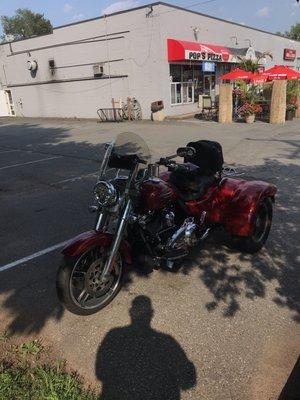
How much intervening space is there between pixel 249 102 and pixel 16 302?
56.9 feet

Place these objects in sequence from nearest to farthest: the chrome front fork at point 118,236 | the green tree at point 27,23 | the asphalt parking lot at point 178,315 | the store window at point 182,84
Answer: the asphalt parking lot at point 178,315 → the chrome front fork at point 118,236 → the store window at point 182,84 → the green tree at point 27,23

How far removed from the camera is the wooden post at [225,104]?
18703mm

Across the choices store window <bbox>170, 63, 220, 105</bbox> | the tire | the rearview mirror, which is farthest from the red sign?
the rearview mirror

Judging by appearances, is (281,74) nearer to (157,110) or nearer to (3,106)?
(157,110)

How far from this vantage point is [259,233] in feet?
16.7

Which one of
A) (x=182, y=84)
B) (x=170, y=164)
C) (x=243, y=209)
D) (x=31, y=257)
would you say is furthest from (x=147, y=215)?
(x=182, y=84)

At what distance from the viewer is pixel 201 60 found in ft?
77.7

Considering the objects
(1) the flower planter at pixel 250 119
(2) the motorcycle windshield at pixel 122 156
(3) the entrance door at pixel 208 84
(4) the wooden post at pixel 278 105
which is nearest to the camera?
(2) the motorcycle windshield at pixel 122 156

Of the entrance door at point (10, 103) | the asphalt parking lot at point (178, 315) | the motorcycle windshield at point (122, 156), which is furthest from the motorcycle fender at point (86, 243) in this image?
the entrance door at point (10, 103)

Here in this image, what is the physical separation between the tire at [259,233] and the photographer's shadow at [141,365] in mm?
1676

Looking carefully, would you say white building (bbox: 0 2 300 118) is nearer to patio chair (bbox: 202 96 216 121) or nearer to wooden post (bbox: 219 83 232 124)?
patio chair (bbox: 202 96 216 121)

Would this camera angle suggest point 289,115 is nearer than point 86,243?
No

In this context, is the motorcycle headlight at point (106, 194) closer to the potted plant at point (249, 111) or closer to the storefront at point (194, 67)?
the potted plant at point (249, 111)

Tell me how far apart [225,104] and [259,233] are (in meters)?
15.1
